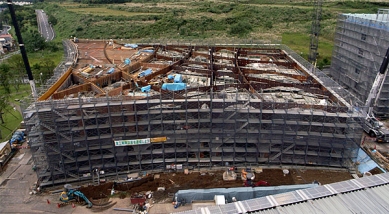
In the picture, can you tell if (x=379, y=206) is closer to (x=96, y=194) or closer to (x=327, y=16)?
(x=96, y=194)

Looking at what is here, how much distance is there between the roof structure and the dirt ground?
8822mm

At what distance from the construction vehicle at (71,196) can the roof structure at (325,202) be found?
11.2 metres

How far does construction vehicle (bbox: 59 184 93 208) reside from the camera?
22375mm

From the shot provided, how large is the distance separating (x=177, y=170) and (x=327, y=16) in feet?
262

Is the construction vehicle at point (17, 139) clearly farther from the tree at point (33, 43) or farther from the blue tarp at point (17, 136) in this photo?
the tree at point (33, 43)

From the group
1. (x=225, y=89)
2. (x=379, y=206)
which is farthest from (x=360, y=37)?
(x=379, y=206)

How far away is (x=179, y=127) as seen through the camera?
25.6 m

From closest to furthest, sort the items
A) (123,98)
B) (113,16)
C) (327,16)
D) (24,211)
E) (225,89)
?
1. (24,211)
2. (123,98)
3. (225,89)
4. (327,16)
5. (113,16)

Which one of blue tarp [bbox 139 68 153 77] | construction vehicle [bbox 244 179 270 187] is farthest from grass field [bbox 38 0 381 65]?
construction vehicle [bbox 244 179 270 187]

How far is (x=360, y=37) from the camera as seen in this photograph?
1532 inches

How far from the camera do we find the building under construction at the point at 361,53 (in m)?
34.9

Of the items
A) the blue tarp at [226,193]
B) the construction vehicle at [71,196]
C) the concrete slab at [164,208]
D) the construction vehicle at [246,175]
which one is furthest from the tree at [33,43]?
the construction vehicle at [246,175]

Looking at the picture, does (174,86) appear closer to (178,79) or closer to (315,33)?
(178,79)

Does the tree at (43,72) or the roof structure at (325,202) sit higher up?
the roof structure at (325,202)
